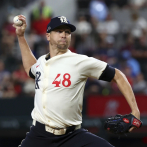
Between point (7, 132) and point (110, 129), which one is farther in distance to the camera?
point (7, 132)

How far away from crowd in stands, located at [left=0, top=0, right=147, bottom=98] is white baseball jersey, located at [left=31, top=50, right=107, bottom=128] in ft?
15.7

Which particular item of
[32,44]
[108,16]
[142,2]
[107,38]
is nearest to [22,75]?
[32,44]

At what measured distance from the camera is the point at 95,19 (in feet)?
38.9

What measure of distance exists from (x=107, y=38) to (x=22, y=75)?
3.04m

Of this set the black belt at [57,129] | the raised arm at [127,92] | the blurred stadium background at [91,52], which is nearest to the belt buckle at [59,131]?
the black belt at [57,129]

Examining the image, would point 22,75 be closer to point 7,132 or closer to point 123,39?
point 7,132

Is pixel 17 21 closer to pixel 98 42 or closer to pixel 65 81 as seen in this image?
pixel 65 81

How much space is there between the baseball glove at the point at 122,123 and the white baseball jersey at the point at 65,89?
1.32 ft

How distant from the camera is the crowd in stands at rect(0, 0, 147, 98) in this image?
9.47m

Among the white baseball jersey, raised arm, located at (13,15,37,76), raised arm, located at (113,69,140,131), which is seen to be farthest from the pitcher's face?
raised arm, located at (113,69,140,131)

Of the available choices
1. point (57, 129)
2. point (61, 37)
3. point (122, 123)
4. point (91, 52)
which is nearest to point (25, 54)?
point (61, 37)

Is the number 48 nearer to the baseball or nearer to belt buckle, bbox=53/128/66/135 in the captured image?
belt buckle, bbox=53/128/66/135

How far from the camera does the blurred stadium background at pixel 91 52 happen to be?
8.16 m

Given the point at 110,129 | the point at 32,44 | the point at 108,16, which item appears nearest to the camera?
the point at 110,129
